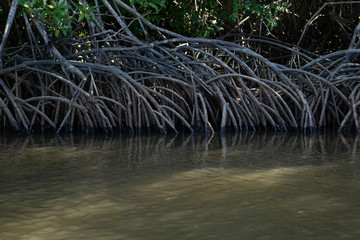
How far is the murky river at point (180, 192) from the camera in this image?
2.39 m

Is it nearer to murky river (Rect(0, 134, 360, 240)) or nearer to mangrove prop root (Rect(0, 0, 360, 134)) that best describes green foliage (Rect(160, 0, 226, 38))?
mangrove prop root (Rect(0, 0, 360, 134))

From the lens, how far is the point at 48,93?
7.08 metres

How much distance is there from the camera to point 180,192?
10.2ft

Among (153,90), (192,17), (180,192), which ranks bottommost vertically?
(180,192)

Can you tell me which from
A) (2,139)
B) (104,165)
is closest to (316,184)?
(104,165)

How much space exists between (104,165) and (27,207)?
4.28ft

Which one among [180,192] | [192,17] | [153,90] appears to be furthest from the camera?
[192,17]

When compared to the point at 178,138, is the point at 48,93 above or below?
above

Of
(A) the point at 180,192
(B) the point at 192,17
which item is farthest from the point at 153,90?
(A) the point at 180,192

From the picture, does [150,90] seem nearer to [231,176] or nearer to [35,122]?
[35,122]

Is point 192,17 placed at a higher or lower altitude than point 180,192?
higher

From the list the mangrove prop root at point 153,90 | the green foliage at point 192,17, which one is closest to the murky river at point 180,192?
the mangrove prop root at point 153,90

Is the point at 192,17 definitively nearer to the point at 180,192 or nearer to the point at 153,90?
the point at 153,90

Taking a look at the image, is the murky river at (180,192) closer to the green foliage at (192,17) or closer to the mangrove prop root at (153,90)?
the mangrove prop root at (153,90)
